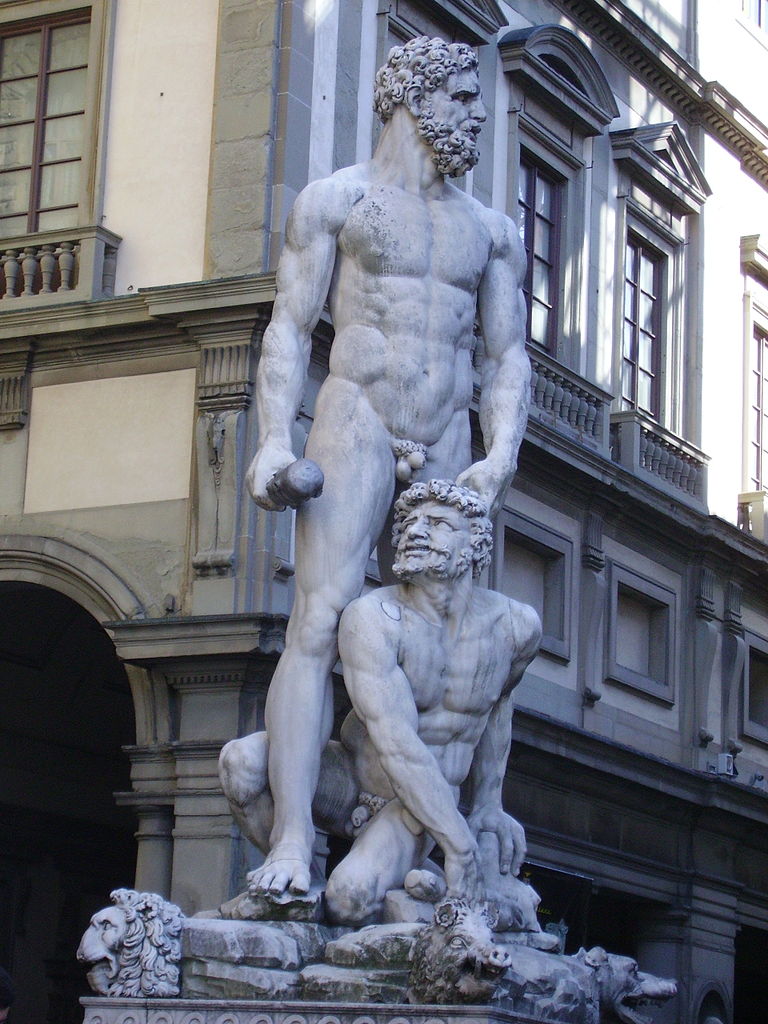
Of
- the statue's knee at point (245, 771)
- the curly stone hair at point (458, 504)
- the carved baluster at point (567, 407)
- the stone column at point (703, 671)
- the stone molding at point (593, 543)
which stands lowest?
the statue's knee at point (245, 771)

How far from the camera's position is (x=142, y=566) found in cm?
1695

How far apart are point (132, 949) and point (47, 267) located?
38.1ft

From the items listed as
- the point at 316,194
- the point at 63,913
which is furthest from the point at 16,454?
the point at 316,194

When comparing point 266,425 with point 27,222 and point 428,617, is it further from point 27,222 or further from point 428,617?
point 27,222

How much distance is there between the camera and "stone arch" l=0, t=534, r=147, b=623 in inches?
666

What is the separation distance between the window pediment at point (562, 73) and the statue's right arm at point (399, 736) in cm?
1451

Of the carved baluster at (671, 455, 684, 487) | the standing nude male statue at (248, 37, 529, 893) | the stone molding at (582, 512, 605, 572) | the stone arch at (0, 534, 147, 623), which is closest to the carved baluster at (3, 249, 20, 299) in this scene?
the stone arch at (0, 534, 147, 623)

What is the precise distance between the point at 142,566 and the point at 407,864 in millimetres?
9893

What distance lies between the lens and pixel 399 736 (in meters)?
7.23

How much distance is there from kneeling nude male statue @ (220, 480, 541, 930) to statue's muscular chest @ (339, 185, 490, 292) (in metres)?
0.82

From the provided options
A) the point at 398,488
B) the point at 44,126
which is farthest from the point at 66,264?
the point at 398,488

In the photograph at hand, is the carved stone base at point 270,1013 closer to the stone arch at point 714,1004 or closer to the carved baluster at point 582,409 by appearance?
the carved baluster at point 582,409

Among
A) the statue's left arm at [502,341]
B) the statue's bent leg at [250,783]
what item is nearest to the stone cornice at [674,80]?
the statue's left arm at [502,341]

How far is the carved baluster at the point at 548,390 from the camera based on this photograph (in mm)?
21156
